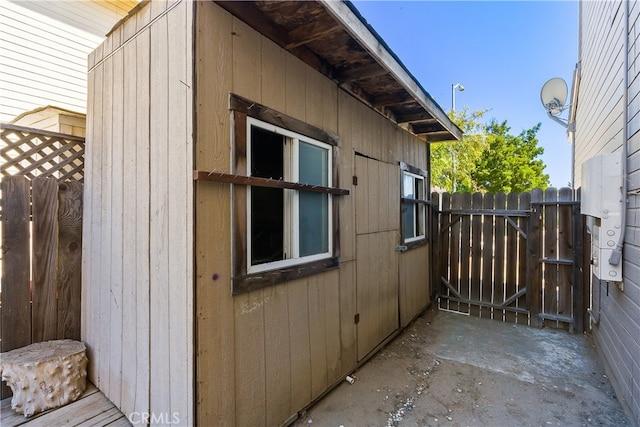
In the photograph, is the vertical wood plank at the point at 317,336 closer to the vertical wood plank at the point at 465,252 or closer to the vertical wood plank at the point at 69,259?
the vertical wood plank at the point at 69,259

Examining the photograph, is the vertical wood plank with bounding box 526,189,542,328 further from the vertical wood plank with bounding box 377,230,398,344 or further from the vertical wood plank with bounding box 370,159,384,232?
the vertical wood plank with bounding box 370,159,384,232

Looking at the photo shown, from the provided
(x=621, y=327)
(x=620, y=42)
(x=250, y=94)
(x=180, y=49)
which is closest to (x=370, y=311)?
(x=621, y=327)

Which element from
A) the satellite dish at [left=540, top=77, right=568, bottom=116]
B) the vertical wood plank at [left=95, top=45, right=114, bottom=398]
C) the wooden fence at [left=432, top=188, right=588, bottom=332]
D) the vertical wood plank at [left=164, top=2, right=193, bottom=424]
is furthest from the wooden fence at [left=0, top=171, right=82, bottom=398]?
the satellite dish at [left=540, top=77, right=568, bottom=116]

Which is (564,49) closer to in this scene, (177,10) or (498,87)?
(498,87)

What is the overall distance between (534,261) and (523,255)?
17 centimetres

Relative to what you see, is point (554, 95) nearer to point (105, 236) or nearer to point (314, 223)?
point (314, 223)

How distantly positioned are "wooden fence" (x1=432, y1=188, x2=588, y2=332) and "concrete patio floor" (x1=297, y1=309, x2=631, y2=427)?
1.62 ft

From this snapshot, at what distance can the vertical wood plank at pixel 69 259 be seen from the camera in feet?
7.70

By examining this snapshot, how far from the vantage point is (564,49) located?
7348 millimetres

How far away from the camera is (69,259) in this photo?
2.39m

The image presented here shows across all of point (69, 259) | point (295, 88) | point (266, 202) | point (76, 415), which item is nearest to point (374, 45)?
point (295, 88)

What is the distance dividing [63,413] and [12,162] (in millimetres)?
1888

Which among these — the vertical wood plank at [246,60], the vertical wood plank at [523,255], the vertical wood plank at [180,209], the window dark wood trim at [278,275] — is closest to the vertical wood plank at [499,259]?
the vertical wood plank at [523,255]

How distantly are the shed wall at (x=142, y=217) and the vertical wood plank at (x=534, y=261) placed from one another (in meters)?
4.56
